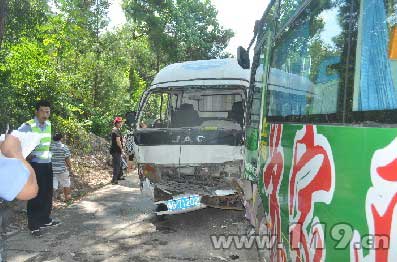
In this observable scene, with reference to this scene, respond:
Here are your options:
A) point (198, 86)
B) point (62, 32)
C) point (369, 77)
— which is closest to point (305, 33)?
point (369, 77)

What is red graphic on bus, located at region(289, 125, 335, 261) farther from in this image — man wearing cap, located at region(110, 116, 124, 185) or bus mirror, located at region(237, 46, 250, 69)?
man wearing cap, located at region(110, 116, 124, 185)

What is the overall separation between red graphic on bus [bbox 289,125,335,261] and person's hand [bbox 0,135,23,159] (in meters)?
1.45

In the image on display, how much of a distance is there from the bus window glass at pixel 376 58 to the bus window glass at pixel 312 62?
0.23 meters

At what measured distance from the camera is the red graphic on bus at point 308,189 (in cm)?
216

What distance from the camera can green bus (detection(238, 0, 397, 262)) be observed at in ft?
5.60

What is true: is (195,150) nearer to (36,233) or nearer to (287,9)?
(36,233)

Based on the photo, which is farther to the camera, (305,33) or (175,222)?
(175,222)

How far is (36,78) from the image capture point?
39.5ft

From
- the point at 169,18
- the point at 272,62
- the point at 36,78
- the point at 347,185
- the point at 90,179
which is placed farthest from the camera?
the point at 169,18

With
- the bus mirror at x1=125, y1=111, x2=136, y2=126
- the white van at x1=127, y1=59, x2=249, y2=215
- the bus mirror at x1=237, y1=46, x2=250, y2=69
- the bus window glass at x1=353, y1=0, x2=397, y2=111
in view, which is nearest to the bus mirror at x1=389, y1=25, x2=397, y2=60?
the bus window glass at x1=353, y1=0, x2=397, y2=111

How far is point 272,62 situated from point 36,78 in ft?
29.7

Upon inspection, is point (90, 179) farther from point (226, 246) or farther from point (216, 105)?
point (226, 246)

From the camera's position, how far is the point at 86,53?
879 inches

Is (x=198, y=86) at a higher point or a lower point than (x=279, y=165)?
higher
